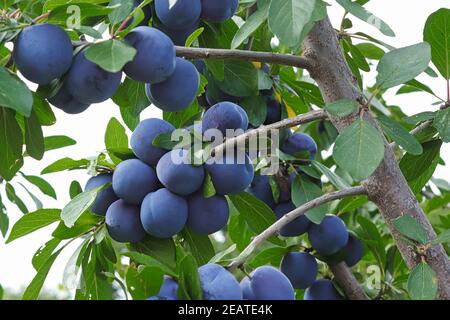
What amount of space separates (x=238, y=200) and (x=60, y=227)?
12.7 inches

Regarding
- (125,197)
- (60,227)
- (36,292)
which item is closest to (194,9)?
(125,197)

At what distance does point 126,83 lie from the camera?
132 cm

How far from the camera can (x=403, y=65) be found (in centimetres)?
116

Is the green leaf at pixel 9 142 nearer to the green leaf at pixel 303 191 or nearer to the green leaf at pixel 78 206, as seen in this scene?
the green leaf at pixel 78 206

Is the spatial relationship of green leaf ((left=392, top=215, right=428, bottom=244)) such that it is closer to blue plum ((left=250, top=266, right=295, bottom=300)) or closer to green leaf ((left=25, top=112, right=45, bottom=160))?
blue plum ((left=250, top=266, right=295, bottom=300))

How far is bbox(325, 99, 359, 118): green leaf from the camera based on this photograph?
1.13 metres

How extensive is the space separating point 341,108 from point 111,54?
38cm

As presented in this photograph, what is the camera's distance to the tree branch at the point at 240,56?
1.14 m

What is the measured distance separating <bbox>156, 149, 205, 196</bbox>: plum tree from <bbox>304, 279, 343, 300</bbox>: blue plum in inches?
23.3

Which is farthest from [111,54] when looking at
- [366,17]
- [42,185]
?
[42,185]

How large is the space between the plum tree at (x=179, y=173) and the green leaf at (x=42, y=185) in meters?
0.82

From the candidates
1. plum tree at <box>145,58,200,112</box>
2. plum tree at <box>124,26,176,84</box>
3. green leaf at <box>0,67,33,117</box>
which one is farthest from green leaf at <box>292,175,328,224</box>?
green leaf at <box>0,67,33,117</box>

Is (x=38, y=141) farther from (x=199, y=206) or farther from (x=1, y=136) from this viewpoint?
(x=199, y=206)

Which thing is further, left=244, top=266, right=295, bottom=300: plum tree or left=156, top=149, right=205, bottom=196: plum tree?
left=156, top=149, right=205, bottom=196: plum tree
